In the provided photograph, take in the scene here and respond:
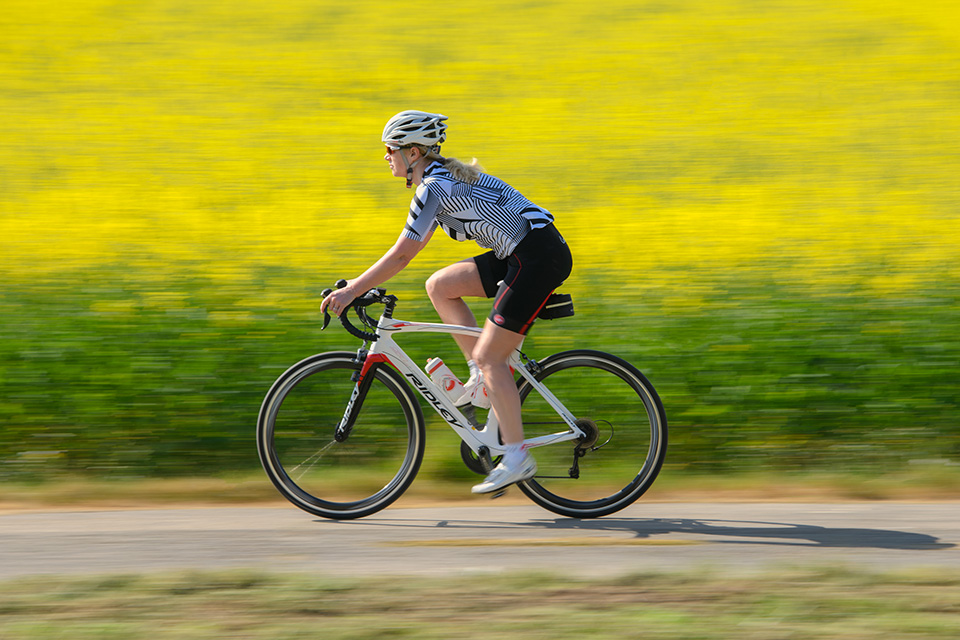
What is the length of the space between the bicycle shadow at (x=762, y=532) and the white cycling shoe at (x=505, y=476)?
0.27 meters

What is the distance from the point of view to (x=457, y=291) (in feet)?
16.9

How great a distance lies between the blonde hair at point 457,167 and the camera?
490 centimetres

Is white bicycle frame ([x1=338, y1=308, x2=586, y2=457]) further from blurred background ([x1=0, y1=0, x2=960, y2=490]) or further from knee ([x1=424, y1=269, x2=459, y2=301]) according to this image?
blurred background ([x1=0, y1=0, x2=960, y2=490])

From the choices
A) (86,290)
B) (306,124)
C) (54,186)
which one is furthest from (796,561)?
(306,124)

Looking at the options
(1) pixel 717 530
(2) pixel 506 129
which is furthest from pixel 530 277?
(2) pixel 506 129

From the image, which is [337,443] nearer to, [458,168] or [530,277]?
[530,277]

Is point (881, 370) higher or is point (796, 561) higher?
point (881, 370)

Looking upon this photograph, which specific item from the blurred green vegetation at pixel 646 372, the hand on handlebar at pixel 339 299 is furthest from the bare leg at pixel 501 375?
the blurred green vegetation at pixel 646 372

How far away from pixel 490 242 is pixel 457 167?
0.39 m

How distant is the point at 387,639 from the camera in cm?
347

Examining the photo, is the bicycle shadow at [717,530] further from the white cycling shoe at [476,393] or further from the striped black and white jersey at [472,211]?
the striped black and white jersey at [472,211]

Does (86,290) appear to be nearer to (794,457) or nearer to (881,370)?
(794,457)

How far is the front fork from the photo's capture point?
17.1 feet

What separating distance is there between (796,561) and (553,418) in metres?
1.43
